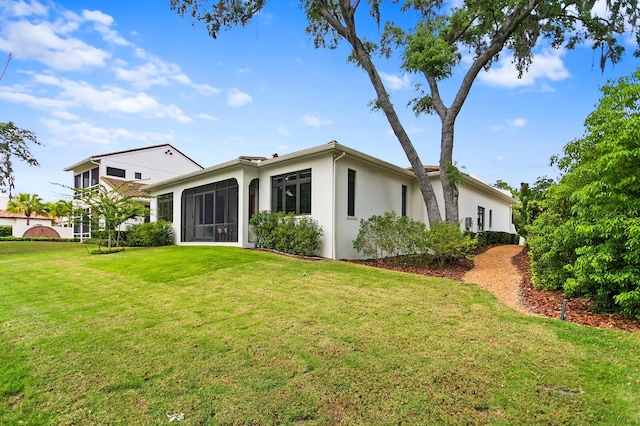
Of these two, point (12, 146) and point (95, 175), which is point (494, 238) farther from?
point (95, 175)

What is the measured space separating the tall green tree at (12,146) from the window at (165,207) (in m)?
6.95

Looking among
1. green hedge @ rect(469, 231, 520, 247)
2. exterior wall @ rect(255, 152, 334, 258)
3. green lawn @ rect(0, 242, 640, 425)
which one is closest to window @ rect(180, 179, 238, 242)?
exterior wall @ rect(255, 152, 334, 258)

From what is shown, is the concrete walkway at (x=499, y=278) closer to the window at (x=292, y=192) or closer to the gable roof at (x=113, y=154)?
the window at (x=292, y=192)

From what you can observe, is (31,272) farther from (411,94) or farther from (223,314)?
(411,94)

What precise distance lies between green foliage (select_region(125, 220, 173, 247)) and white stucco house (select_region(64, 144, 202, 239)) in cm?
690

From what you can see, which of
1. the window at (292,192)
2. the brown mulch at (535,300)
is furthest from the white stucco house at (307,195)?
the brown mulch at (535,300)

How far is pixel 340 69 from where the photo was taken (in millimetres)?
15078

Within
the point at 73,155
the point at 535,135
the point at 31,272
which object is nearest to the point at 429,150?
the point at 535,135

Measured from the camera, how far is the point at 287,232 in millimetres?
11586

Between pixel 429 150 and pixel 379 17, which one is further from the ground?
pixel 379 17

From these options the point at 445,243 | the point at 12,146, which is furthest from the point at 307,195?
the point at 12,146

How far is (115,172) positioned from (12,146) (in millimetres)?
6902

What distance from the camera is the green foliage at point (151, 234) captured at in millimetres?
17266

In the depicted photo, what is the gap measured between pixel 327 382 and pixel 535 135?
15705 mm
